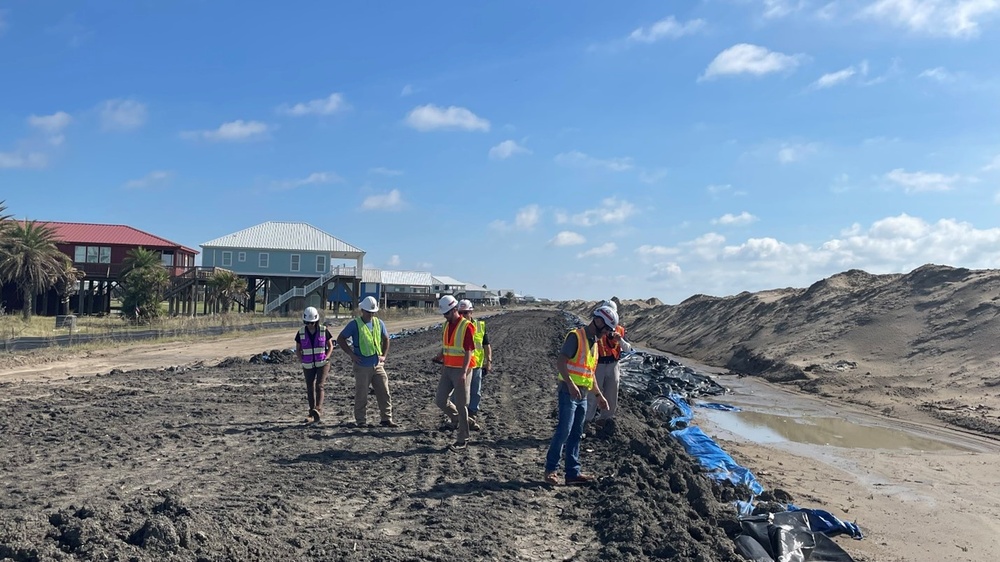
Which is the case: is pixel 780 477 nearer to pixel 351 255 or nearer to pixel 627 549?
pixel 627 549

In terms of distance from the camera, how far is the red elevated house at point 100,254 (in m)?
46.9

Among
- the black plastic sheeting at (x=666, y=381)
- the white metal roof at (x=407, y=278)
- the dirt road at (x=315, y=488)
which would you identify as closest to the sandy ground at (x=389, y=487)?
the dirt road at (x=315, y=488)

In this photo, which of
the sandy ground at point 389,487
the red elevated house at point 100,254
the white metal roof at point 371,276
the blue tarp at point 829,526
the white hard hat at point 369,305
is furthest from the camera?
the white metal roof at point 371,276

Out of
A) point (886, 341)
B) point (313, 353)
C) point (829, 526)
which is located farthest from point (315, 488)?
point (886, 341)

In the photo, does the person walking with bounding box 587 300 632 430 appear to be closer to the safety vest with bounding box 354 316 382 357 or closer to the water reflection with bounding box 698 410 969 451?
the safety vest with bounding box 354 316 382 357

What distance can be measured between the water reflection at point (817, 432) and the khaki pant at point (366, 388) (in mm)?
6344

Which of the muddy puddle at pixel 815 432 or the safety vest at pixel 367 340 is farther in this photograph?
the muddy puddle at pixel 815 432

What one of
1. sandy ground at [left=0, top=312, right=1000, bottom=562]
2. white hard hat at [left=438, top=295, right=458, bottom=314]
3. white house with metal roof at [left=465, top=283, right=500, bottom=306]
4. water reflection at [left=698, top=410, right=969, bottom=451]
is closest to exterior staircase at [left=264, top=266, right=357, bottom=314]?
sandy ground at [left=0, top=312, right=1000, bottom=562]

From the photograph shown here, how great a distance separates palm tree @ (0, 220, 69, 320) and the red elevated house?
482 cm

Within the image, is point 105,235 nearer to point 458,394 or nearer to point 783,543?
point 458,394

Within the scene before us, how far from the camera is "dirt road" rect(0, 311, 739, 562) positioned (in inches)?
205

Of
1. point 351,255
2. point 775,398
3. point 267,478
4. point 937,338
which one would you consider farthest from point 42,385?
point 351,255

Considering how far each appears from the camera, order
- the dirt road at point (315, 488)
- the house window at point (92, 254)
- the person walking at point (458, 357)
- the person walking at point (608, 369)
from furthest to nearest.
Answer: the house window at point (92, 254), the person walking at point (608, 369), the person walking at point (458, 357), the dirt road at point (315, 488)

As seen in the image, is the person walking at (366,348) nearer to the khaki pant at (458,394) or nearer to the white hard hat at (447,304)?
the khaki pant at (458,394)
